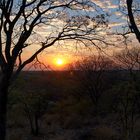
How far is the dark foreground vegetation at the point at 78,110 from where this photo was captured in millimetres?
35188

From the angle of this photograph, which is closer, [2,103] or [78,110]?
[2,103]

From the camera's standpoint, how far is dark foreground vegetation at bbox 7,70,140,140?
115ft

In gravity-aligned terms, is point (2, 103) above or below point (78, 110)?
above

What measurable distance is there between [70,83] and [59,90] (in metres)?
5.84

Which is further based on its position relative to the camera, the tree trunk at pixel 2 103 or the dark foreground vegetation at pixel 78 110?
the dark foreground vegetation at pixel 78 110

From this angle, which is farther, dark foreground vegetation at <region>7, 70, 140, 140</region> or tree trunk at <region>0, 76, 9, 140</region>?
dark foreground vegetation at <region>7, 70, 140, 140</region>

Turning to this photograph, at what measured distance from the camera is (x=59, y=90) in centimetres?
7619

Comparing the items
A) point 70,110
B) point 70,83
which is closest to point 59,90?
point 70,83

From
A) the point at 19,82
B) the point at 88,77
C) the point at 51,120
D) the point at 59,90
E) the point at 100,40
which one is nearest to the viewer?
the point at 100,40

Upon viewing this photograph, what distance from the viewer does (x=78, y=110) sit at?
57.6 metres

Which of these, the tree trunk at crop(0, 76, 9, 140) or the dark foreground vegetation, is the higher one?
the tree trunk at crop(0, 76, 9, 140)

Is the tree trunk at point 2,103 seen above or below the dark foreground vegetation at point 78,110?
above

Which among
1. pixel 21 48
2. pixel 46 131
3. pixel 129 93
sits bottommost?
pixel 46 131

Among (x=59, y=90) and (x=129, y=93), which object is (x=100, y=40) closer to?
(x=129, y=93)
